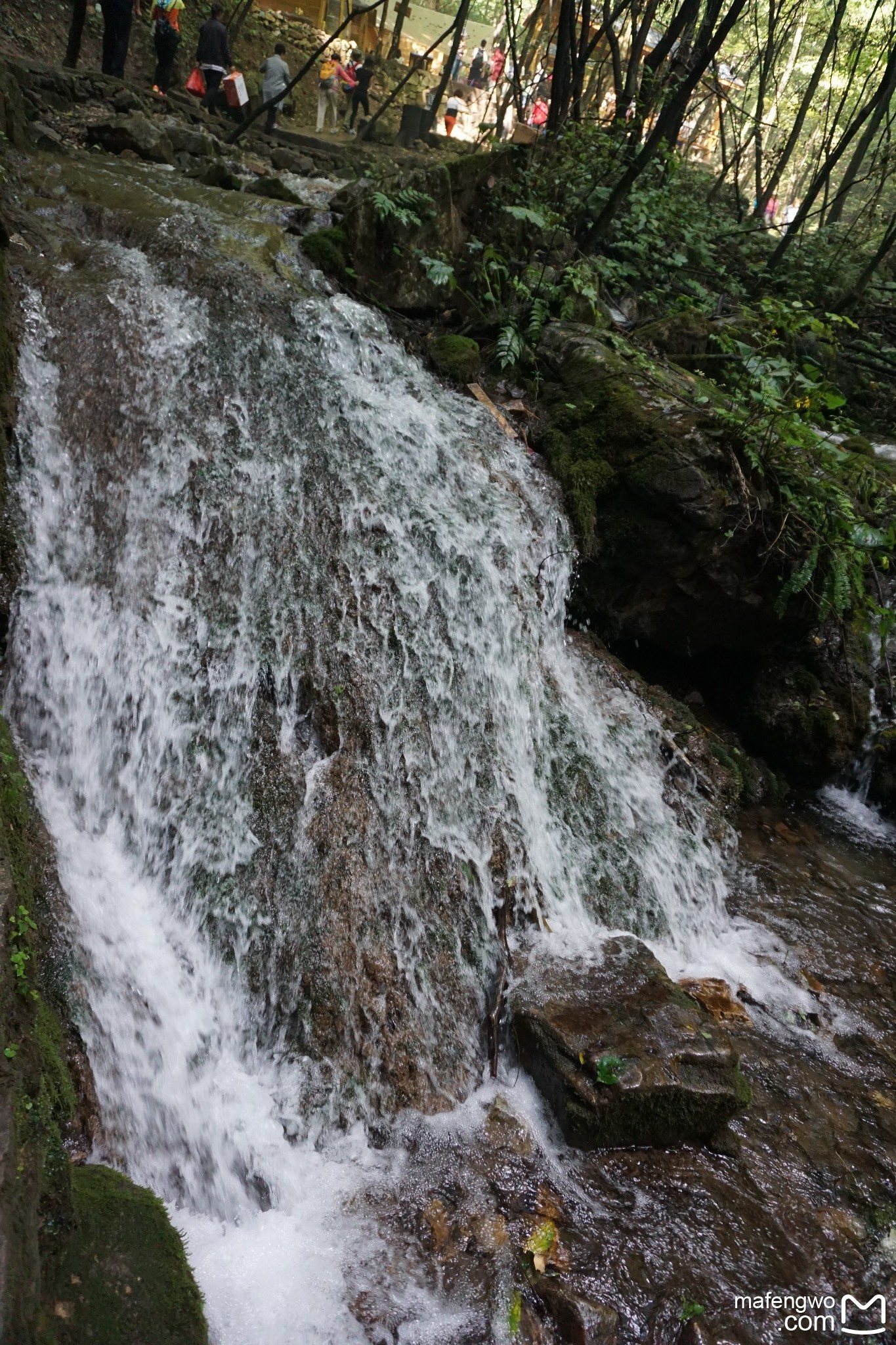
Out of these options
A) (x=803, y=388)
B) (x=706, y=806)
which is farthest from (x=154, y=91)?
(x=706, y=806)

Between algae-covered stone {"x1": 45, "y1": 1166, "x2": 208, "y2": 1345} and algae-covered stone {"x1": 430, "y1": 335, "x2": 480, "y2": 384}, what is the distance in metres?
7.05

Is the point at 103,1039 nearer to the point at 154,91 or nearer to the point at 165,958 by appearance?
the point at 165,958

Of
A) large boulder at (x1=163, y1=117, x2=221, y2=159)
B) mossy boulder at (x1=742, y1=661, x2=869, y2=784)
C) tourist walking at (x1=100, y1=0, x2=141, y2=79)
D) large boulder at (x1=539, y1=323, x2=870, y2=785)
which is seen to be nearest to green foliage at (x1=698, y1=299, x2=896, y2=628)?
large boulder at (x1=539, y1=323, x2=870, y2=785)

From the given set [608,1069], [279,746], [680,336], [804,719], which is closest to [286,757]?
[279,746]

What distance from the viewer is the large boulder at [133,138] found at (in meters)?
9.09

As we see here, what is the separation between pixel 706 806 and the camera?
6.25 m

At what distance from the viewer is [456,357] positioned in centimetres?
761

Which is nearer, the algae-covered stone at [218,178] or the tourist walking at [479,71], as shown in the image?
the algae-covered stone at [218,178]

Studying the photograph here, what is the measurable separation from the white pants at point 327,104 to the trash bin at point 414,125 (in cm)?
206

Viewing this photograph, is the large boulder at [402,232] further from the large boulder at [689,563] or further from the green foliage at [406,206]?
the large boulder at [689,563]

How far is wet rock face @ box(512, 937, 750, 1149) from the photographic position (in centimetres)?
368

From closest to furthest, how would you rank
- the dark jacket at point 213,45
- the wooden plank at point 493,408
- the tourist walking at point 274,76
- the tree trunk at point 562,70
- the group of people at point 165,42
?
the wooden plank at point 493,408
the tree trunk at point 562,70
the group of people at point 165,42
the dark jacket at point 213,45
the tourist walking at point 274,76

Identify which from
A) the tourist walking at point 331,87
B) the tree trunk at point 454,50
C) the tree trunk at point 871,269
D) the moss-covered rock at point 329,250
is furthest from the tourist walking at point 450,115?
the moss-covered rock at point 329,250

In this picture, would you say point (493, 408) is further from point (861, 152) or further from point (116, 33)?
point (861, 152)
